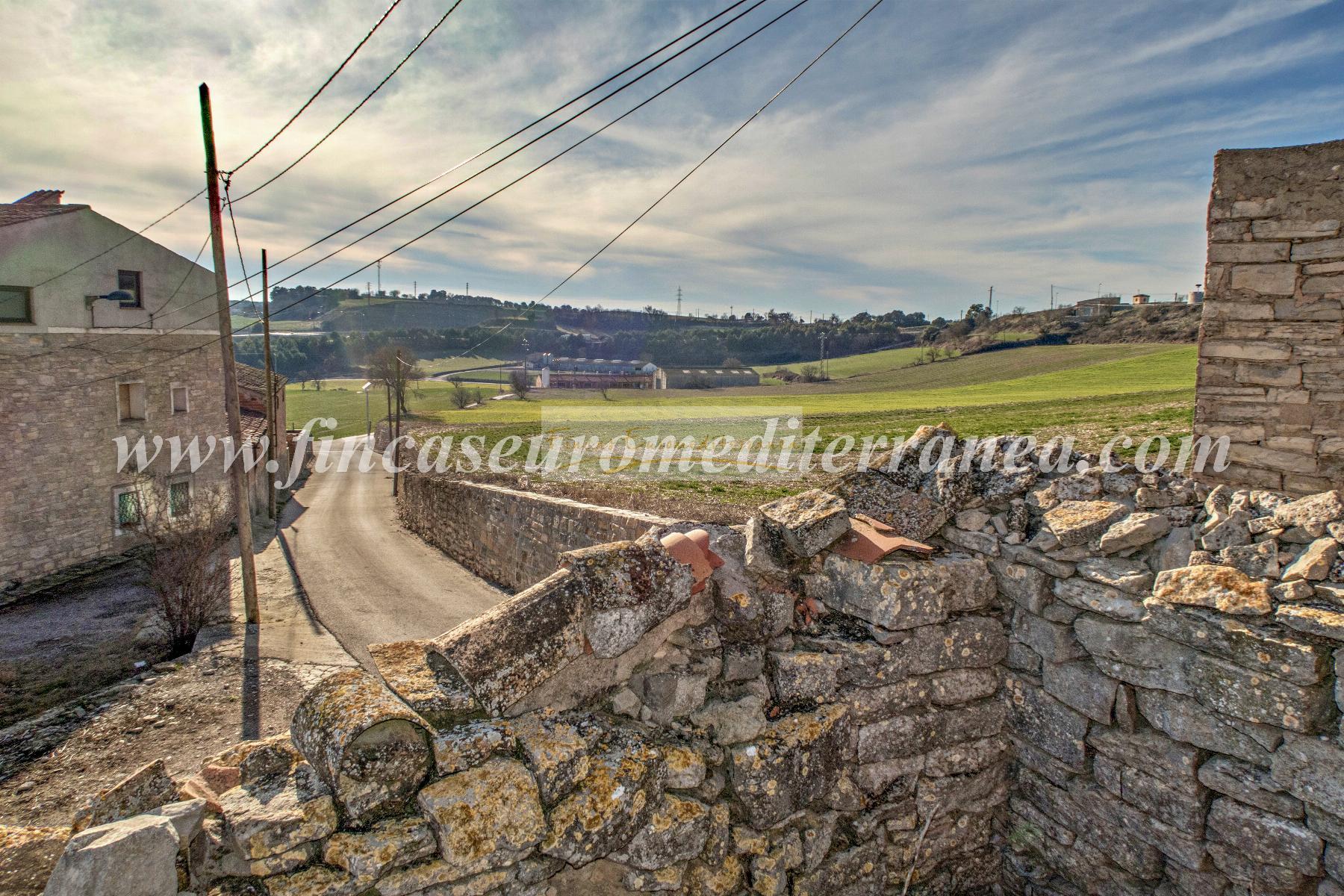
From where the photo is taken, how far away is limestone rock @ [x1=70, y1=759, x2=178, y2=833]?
260 cm

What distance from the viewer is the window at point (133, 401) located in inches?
902

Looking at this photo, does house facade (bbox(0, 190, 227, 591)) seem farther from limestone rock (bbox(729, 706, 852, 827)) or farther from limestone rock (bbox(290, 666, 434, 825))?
limestone rock (bbox(729, 706, 852, 827))

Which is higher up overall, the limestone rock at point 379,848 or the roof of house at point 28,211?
the roof of house at point 28,211

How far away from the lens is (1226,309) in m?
6.45

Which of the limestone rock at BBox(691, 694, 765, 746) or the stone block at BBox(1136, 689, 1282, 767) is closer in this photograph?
the stone block at BBox(1136, 689, 1282, 767)

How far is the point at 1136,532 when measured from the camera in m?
3.69

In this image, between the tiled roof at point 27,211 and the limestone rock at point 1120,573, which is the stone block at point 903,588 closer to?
the limestone rock at point 1120,573

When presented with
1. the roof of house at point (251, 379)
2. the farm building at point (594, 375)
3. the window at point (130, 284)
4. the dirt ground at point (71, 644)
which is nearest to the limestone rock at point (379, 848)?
the dirt ground at point (71, 644)

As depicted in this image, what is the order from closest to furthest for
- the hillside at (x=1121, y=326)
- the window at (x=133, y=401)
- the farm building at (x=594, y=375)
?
the window at (x=133, y=401), the hillside at (x=1121, y=326), the farm building at (x=594, y=375)

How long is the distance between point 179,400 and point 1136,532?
2890 cm

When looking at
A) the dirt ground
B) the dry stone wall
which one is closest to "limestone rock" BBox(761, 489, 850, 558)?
the dry stone wall

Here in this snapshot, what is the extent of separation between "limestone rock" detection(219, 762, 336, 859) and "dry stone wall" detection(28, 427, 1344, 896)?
1 cm

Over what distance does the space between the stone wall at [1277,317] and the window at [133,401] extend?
27.6 meters

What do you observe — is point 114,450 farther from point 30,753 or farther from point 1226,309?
point 1226,309
